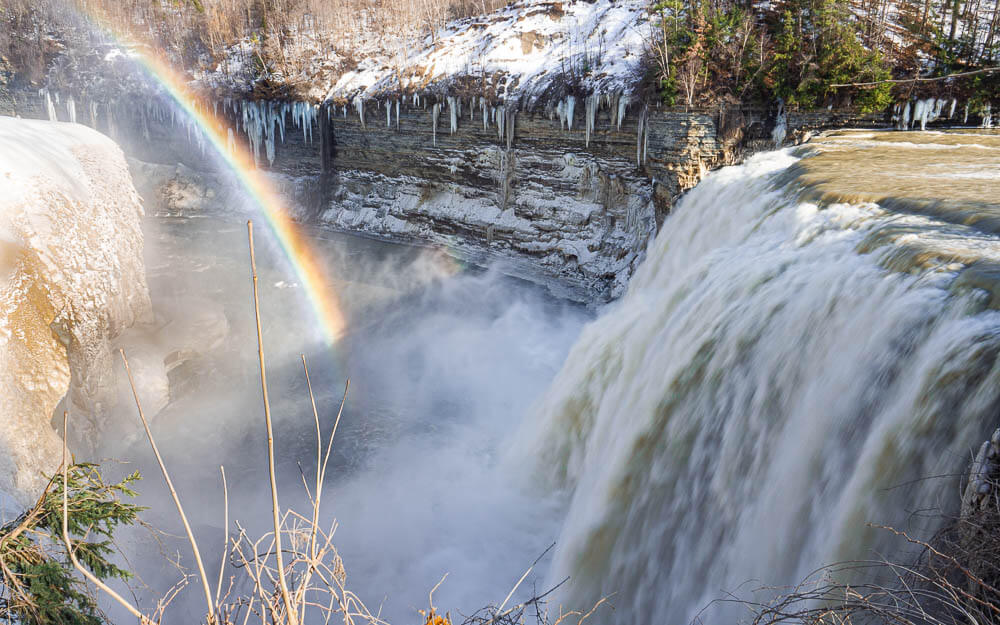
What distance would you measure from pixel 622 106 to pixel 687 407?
13.6m

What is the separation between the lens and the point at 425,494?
8.41 m

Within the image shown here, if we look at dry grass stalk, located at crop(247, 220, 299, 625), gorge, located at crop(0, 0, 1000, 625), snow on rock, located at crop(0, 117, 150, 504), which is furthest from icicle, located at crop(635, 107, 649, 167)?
dry grass stalk, located at crop(247, 220, 299, 625)

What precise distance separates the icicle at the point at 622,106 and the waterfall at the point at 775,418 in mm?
10426

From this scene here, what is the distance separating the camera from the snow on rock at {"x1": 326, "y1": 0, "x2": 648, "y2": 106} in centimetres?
1966

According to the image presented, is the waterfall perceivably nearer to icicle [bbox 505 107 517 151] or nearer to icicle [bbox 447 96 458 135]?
icicle [bbox 505 107 517 151]

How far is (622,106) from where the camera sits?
57.5ft

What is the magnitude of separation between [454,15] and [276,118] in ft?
33.9

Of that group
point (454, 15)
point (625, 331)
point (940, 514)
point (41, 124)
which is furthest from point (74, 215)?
point (454, 15)

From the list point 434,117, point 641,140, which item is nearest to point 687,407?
point 641,140

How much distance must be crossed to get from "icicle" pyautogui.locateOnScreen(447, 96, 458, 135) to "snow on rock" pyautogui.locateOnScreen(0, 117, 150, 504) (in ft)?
43.3

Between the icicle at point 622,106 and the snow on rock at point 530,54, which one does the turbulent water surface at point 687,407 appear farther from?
the snow on rock at point 530,54

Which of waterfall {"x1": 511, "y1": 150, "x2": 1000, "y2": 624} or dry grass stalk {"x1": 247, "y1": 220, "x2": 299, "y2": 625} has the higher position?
dry grass stalk {"x1": 247, "y1": 220, "x2": 299, "y2": 625}

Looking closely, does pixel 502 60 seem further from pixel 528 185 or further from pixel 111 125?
pixel 111 125

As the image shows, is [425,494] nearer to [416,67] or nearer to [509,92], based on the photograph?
[509,92]
